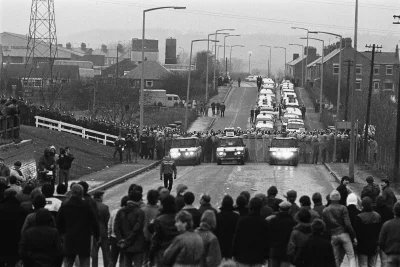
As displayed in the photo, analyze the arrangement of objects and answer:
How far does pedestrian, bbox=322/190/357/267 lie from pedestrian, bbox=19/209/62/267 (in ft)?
15.6

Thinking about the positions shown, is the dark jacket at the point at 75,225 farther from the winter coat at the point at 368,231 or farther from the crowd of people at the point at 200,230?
the winter coat at the point at 368,231

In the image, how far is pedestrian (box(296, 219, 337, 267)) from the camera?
14.9 metres

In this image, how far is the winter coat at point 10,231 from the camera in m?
16.7

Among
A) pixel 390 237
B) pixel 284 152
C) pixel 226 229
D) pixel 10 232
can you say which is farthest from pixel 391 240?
pixel 284 152

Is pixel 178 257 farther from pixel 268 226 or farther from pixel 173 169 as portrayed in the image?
pixel 173 169

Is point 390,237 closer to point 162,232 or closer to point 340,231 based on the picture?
point 340,231

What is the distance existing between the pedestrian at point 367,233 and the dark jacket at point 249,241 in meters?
2.63

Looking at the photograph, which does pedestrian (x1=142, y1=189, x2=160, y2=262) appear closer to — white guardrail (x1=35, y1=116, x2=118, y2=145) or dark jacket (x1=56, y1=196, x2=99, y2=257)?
dark jacket (x1=56, y1=196, x2=99, y2=257)

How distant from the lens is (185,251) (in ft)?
43.7

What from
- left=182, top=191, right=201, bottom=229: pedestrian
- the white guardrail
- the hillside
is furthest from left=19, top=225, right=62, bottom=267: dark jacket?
the white guardrail

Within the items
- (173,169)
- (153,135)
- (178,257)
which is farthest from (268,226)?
(153,135)

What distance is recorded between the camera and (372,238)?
18188 millimetres

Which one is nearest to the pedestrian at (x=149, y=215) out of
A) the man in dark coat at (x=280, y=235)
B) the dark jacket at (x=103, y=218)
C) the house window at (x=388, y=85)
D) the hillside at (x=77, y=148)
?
the dark jacket at (x=103, y=218)

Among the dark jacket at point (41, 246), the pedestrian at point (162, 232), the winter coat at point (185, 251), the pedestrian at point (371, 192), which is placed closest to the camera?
the winter coat at point (185, 251)
